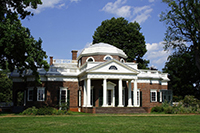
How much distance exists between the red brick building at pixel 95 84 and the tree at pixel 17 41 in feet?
24.8

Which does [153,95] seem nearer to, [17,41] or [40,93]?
[40,93]

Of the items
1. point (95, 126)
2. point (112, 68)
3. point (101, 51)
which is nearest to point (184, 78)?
point (101, 51)

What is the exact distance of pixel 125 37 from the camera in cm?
5216

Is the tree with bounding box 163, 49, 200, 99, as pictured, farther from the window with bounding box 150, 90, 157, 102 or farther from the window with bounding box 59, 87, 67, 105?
the window with bounding box 59, 87, 67, 105

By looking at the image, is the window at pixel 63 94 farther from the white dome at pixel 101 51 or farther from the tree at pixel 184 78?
the tree at pixel 184 78

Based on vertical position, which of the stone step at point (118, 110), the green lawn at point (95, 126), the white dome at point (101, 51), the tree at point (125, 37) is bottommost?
the stone step at point (118, 110)

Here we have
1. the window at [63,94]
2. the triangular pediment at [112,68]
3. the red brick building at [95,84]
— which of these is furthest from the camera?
the window at [63,94]

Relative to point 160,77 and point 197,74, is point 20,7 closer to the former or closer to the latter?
point 160,77

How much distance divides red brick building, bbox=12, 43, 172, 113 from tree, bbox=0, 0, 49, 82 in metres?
7.56

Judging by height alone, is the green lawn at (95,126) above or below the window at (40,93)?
below

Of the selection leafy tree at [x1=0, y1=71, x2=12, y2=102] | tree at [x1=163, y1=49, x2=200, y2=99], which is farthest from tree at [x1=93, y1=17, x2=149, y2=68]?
leafy tree at [x1=0, y1=71, x2=12, y2=102]

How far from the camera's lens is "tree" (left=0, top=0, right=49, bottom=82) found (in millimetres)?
24234

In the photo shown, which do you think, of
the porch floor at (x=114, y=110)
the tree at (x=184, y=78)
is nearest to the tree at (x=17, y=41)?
the porch floor at (x=114, y=110)

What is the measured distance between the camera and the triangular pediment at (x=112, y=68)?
104ft
